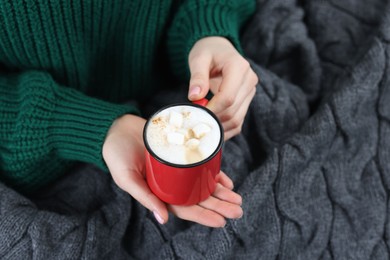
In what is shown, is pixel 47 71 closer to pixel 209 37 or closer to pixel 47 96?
pixel 47 96

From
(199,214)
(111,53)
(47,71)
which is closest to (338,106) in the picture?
(199,214)

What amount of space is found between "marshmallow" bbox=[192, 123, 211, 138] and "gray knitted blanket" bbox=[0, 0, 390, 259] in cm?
27

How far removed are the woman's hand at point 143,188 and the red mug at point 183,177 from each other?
2cm

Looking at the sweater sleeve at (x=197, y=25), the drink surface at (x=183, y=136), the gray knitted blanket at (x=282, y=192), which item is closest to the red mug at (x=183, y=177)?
the drink surface at (x=183, y=136)

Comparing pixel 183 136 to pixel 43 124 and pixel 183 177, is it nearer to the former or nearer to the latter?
pixel 183 177

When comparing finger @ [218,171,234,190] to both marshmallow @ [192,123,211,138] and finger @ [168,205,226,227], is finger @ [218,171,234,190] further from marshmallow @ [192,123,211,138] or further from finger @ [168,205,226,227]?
marshmallow @ [192,123,211,138]

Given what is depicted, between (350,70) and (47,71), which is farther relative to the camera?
(350,70)

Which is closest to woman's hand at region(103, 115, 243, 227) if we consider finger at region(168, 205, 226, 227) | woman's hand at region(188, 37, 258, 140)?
finger at region(168, 205, 226, 227)

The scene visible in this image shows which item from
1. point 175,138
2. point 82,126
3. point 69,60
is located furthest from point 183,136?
point 69,60

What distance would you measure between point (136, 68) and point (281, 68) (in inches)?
14.9

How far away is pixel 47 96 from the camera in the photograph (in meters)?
0.86

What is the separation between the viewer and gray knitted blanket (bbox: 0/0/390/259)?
33.1 inches

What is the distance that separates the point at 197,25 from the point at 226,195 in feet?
1.33

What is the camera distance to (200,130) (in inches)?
25.9
